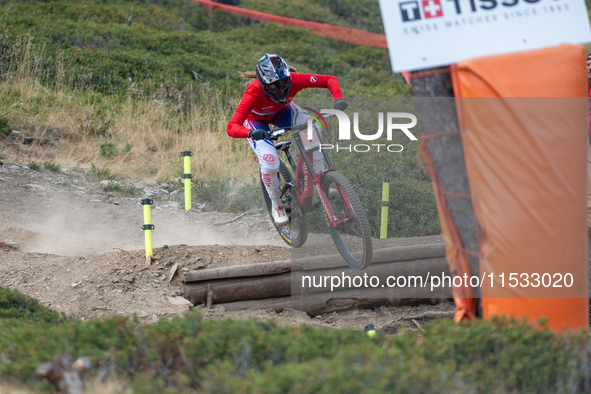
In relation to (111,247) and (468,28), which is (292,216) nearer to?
(111,247)

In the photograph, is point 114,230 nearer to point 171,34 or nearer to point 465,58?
point 465,58

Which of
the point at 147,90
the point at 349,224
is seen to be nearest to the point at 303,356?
the point at 349,224

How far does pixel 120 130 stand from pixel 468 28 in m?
9.30

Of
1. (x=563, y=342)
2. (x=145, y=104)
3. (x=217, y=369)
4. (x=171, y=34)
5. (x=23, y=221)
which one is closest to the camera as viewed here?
(x=217, y=369)

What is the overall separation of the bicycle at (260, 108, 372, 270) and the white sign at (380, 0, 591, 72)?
2.11 m

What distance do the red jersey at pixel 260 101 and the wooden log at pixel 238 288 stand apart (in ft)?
5.04

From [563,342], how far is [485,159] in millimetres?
1102

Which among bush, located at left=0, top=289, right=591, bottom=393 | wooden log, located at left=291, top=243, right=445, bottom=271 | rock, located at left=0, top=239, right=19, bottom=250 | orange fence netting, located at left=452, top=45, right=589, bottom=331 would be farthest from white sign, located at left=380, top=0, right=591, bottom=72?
rock, located at left=0, top=239, right=19, bottom=250

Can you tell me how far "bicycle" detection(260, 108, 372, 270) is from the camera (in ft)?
17.3

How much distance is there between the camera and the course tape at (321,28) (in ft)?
60.4

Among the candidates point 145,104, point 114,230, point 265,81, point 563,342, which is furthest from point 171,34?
point 563,342

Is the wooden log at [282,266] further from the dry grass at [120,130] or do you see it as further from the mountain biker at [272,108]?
the dry grass at [120,130]

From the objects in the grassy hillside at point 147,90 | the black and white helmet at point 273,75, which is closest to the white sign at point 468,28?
the black and white helmet at point 273,75

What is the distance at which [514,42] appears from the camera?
132 inches
